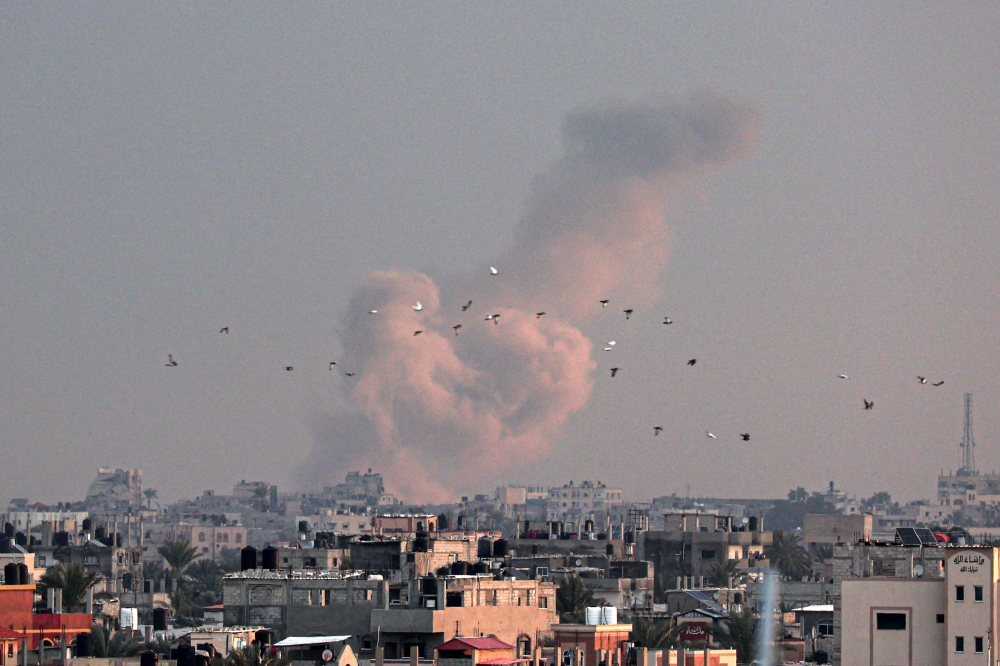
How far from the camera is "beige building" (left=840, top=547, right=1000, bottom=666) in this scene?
6775cm

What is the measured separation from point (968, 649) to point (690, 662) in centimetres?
1419

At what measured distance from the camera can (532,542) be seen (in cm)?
17375

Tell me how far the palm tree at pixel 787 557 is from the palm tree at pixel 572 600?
48403 mm

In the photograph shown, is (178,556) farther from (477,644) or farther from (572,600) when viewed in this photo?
(477,644)

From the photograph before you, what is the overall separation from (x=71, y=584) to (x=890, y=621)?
51.8m

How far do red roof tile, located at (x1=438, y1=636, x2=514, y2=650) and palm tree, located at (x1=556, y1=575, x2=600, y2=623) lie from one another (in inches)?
1004

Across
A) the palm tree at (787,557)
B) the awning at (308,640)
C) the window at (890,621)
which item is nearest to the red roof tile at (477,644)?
the awning at (308,640)

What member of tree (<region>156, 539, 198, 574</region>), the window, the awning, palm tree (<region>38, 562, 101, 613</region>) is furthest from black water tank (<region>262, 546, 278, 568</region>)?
tree (<region>156, 539, 198, 574</region>)

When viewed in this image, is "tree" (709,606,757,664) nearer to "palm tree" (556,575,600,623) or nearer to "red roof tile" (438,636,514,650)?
"palm tree" (556,575,600,623)

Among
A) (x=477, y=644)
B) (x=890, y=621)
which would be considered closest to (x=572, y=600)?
(x=477, y=644)

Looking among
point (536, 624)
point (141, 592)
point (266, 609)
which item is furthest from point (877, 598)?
point (141, 592)

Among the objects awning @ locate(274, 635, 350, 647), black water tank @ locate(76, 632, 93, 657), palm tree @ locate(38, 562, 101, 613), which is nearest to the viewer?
black water tank @ locate(76, 632, 93, 657)

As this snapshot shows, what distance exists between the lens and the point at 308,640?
84.6 metres

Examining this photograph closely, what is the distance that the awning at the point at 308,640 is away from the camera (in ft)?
270
